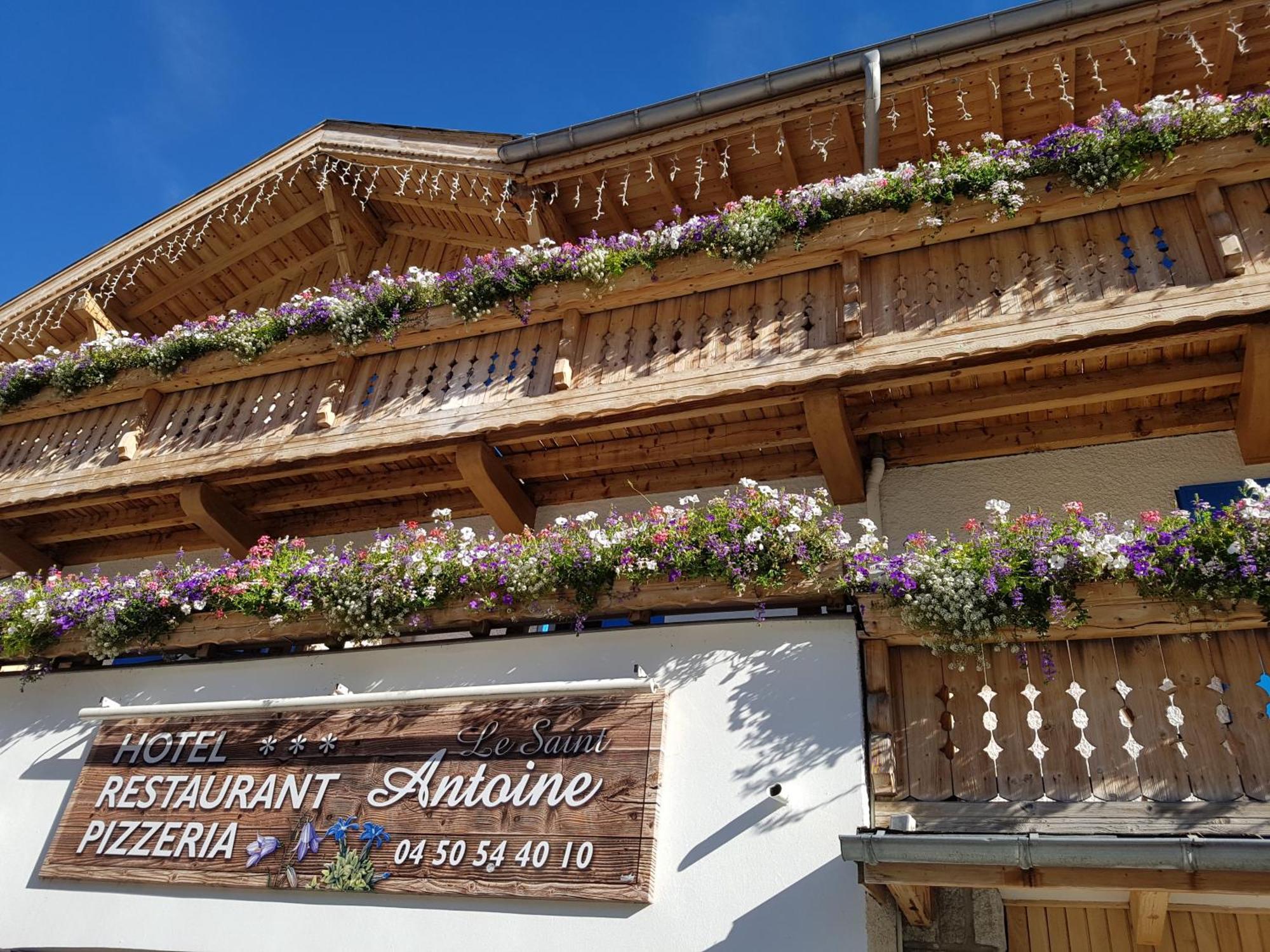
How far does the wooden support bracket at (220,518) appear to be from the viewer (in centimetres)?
979

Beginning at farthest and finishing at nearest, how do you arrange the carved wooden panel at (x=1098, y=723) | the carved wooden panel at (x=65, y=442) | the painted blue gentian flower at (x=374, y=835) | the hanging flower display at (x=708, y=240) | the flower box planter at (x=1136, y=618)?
the carved wooden panel at (x=65, y=442)
the hanging flower display at (x=708, y=240)
the painted blue gentian flower at (x=374, y=835)
the flower box planter at (x=1136, y=618)
the carved wooden panel at (x=1098, y=723)

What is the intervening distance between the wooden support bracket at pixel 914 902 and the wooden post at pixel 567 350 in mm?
4887

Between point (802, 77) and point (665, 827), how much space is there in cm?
664

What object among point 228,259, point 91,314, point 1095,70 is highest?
point 228,259

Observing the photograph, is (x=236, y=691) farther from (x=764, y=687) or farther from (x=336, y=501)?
(x=764, y=687)

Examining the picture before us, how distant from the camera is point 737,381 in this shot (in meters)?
7.81

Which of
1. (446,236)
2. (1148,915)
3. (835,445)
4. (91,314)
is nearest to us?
(1148,915)

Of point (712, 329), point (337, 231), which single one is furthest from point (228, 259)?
point (712, 329)

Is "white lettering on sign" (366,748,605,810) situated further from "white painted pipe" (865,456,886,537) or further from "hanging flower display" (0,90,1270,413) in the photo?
"hanging flower display" (0,90,1270,413)

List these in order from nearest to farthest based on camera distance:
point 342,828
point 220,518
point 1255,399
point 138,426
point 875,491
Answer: point 342,828, point 1255,399, point 875,491, point 220,518, point 138,426

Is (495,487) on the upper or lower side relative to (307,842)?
upper

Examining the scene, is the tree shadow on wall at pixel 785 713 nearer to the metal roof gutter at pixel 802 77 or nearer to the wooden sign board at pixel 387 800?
the wooden sign board at pixel 387 800

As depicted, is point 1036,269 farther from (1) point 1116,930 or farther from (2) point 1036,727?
(1) point 1116,930

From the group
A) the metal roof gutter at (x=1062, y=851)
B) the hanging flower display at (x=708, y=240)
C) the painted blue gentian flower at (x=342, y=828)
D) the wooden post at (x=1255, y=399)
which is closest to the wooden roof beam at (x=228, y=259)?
the hanging flower display at (x=708, y=240)
